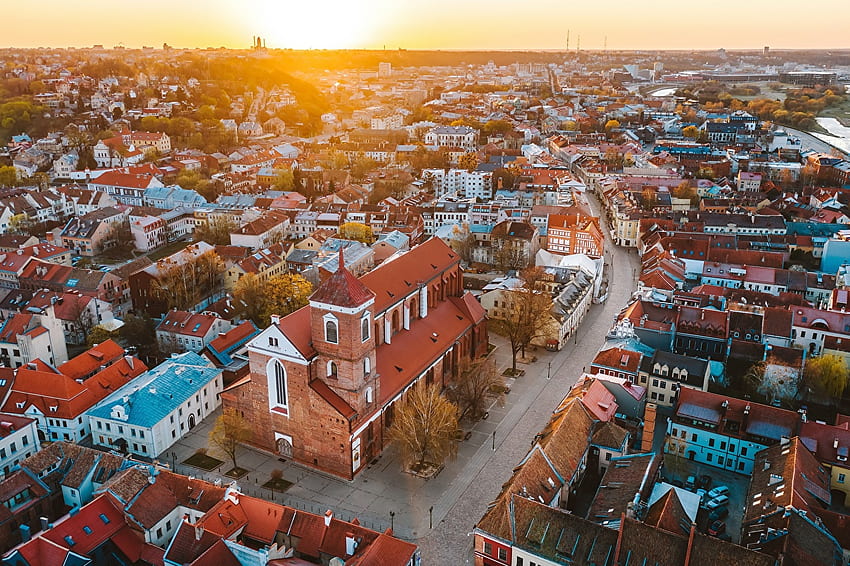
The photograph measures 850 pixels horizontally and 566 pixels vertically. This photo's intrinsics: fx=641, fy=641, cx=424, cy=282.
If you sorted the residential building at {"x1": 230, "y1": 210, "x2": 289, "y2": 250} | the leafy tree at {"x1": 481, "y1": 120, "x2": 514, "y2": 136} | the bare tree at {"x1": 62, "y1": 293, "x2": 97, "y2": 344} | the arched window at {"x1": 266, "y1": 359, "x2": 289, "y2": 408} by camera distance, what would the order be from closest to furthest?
the arched window at {"x1": 266, "y1": 359, "x2": 289, "y2": 408}, the bare tree at {"x1": 62, "y1": 293, "x2": 97, "y2": 344}, the residential building at {"x1": 230, "y1": 210, "x2": 289, "y2": 250}, the leafy tree at {"x1": 481, "y1": 120, "x2": 514, "y2": 136}

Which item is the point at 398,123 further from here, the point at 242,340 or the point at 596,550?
the point at 596,550

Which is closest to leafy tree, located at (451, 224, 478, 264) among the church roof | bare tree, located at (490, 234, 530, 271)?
bare tree, located at (490, 234, 530, 271)

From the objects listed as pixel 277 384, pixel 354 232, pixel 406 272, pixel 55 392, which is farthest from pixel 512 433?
pixel 354 232

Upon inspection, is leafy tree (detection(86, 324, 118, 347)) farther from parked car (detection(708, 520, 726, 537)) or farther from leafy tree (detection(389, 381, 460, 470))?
parked car (detection(708, 520, 726, 537))

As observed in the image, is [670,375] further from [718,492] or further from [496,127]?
[496,127]

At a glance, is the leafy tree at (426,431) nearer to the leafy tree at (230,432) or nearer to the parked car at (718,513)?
the leafy tree at (230,432)

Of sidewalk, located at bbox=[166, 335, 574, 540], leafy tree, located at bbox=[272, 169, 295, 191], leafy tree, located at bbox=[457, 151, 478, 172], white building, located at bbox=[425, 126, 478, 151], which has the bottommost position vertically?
sidewalk, located at bbox=[166, 335, 574, 540]

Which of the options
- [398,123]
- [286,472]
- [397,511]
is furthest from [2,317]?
[398,123]

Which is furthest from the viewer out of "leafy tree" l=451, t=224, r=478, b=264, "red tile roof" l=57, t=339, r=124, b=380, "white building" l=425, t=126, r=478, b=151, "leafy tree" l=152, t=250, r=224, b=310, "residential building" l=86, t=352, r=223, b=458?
"white building" l=425, t=126, r=478, b=151
